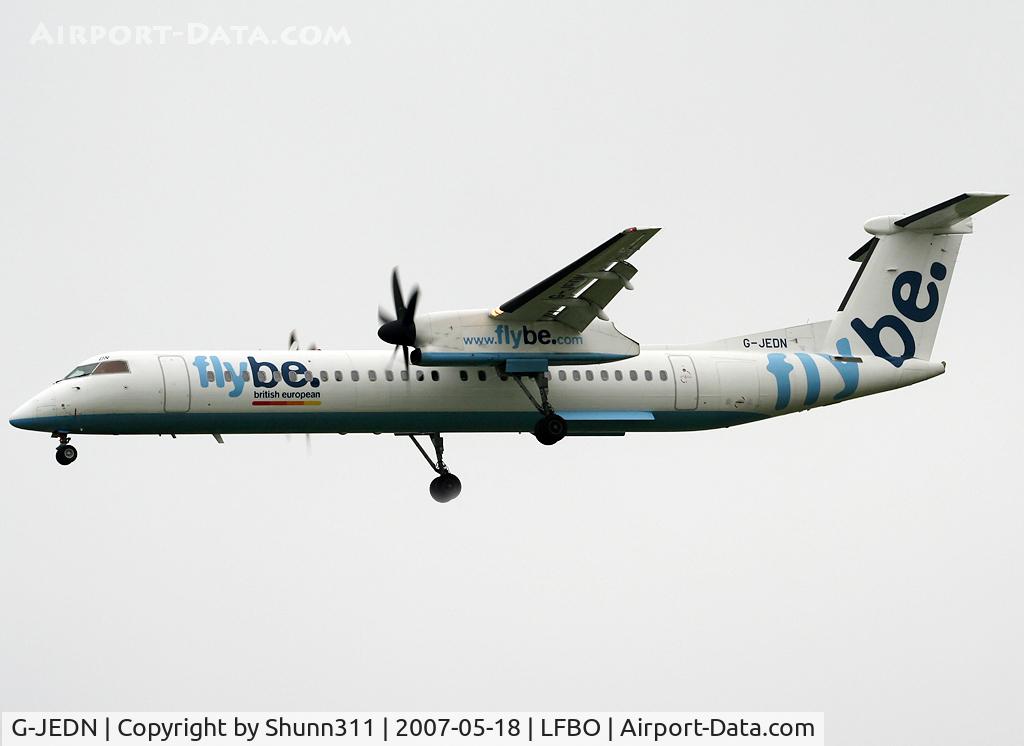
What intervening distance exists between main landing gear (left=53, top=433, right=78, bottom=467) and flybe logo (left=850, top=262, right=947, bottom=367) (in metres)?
14.0

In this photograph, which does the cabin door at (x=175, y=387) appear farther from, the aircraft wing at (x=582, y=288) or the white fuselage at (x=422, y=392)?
the aircraft wing at (x=582, y=288)

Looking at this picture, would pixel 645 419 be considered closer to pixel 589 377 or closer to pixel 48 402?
pixel 589 377

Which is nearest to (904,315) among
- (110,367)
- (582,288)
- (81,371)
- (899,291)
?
(899,291)

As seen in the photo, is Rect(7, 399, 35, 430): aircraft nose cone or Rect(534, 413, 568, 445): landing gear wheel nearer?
Rect(7, 399, 35, 430): aircraft nose cone

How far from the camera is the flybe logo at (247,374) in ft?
93.7

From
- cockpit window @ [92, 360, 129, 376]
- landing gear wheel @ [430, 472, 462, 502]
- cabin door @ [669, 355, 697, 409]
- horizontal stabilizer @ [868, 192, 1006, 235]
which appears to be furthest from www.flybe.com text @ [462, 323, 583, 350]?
horizontal stabilizer @ [868, 192, 1006, 235]

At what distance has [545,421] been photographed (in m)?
29.8

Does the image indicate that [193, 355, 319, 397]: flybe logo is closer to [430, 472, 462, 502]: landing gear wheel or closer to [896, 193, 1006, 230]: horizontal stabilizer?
[430, 472, 462, 502]: landing gear wheel

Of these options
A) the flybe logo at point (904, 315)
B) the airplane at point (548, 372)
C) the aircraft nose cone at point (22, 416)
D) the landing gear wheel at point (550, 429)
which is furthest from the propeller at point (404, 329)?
the flybe logo at point (904, 315)

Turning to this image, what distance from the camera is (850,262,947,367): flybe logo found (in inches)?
1262

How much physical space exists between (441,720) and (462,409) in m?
5.20

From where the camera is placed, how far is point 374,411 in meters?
29.3

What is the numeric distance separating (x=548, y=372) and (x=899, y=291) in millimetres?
7042

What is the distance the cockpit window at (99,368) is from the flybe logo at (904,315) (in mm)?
13137
